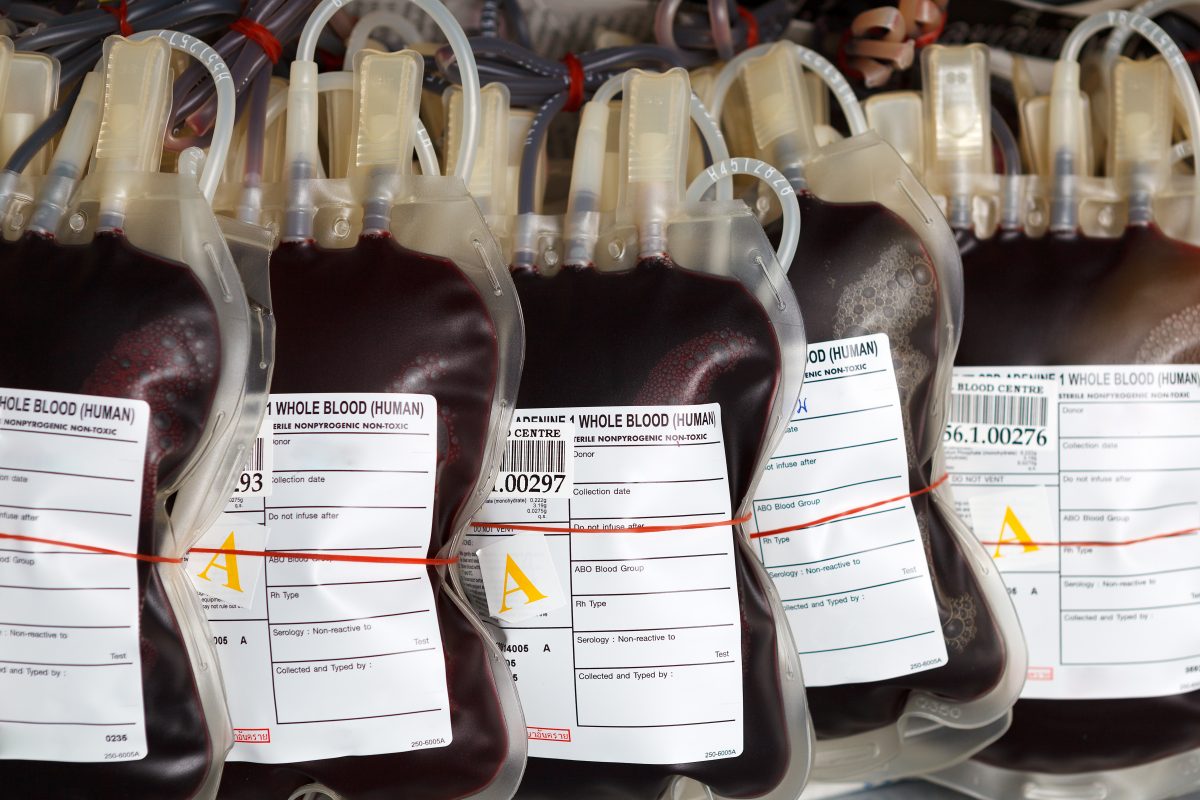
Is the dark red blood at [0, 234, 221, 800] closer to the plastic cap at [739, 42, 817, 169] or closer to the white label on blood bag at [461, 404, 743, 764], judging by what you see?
the white label on blood bag at [461, 404, 743, 764]

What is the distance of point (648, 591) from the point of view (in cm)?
61

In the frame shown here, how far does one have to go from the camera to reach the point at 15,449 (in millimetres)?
537

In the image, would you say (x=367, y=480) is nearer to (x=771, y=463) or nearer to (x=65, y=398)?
(x=65, y=398)

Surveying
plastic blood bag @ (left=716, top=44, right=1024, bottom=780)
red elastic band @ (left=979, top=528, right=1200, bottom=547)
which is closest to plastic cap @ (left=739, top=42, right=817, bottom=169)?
plastic blood bag @ (left=716, top=44, right=1024, bottom=780)

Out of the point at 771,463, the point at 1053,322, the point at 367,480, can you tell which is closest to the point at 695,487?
the point at 771,463

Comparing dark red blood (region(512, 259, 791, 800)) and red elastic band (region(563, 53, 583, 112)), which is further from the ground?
red elastic band (region(563, 53, 583, 112))

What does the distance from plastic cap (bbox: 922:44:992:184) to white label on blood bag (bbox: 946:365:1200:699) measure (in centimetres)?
16

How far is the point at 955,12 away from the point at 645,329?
0.53 metres

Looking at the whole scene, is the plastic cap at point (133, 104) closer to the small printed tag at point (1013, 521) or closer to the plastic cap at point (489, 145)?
the plastic cap at point (489, 145)

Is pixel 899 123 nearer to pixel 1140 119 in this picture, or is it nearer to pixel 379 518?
pixel 1140 119

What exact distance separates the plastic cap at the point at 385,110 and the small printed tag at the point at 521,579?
250 mm

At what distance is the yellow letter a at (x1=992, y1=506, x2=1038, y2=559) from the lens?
749mm

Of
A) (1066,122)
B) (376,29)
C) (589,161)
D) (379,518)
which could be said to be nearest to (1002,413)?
(1066,122)

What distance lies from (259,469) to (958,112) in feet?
1.90
